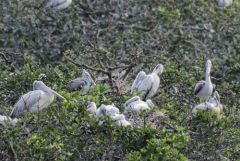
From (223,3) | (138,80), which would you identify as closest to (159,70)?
(138,80)

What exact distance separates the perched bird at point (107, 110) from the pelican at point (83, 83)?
3.94 ft

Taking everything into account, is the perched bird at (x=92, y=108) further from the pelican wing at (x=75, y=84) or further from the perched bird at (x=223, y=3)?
the perched bird at (x=223, y=3)

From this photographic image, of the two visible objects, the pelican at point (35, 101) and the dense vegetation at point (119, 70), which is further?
the pelican at point (35, 101)

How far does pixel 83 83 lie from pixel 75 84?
6.1 inches

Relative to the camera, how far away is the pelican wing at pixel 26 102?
8773mm

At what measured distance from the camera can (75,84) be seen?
1005cm

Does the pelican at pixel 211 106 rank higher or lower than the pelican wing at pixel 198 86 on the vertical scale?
lower

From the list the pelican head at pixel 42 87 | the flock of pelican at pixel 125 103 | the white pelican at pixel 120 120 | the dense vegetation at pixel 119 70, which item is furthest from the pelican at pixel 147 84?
the white pelican at pixel 120 120

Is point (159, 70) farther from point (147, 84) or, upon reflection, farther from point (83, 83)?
point (83, 83)

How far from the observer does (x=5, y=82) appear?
966 cm

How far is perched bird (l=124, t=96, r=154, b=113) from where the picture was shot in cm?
858

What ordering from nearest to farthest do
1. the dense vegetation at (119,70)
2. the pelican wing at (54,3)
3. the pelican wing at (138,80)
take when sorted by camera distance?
the dense vegetation at (119,70), the pelican wing at (138,80), the pelican wing at (54,3)

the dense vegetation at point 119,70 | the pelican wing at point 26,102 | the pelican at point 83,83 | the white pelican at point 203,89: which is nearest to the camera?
the dense vegetation at point 119,70

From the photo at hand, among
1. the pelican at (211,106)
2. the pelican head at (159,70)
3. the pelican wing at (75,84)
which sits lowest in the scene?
the pelican at (211,106)
